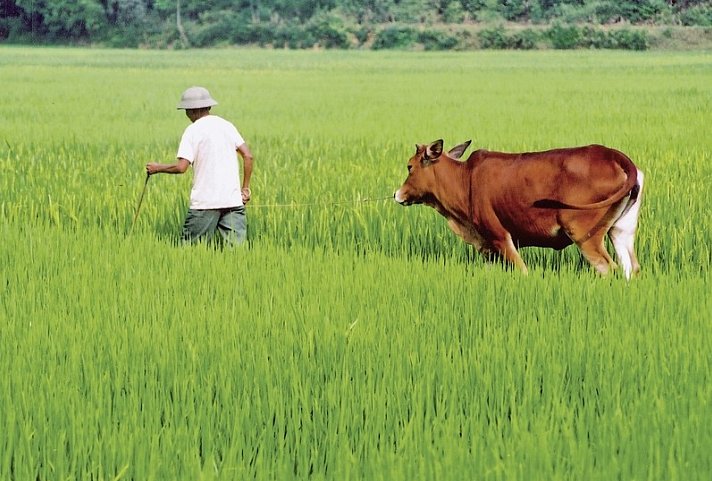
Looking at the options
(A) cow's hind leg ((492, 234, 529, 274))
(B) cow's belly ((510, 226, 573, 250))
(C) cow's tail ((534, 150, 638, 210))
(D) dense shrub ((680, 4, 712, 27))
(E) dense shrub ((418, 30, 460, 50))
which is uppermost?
(C) cow's tail ((534, 150, 638, 210))

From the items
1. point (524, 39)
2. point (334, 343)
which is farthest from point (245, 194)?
point (524, 39)

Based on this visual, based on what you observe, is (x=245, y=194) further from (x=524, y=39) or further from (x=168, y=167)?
(x=524, y=39)

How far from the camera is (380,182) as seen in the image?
8.38 meters

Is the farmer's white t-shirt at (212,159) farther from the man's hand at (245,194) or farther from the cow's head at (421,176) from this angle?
the cow's head at (421,176)

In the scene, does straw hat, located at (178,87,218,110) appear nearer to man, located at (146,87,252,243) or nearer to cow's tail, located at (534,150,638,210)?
man, located at (146,87,252,243)

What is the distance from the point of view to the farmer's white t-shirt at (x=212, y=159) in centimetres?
614

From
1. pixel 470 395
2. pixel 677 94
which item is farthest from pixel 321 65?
pixel 470 395

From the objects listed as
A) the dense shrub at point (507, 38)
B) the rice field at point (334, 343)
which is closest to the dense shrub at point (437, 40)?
the dense shrub at point (507, 38)

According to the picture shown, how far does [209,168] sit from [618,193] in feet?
7.72

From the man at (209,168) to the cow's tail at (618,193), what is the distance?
1875 millimetres

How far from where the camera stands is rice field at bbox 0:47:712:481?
9.42 feet

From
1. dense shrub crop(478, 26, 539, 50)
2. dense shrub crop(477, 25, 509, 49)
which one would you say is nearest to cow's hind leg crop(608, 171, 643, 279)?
dense shrub crop(478, 26, 539, 50)

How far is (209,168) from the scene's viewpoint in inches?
243

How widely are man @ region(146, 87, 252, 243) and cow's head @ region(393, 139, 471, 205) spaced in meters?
1.06
